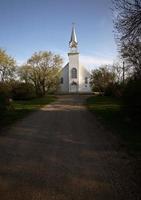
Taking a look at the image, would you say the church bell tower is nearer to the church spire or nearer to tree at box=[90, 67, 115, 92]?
the church spire

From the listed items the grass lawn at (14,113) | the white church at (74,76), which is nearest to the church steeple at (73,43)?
the white church at (74,76)

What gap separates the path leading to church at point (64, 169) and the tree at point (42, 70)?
5126cm

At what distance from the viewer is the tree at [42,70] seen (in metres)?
62.8

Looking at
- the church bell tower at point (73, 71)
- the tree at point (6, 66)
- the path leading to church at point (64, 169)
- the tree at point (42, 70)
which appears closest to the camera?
the path leading to church at point (64, 169)

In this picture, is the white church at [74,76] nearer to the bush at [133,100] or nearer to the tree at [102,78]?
the tree at [102,78]

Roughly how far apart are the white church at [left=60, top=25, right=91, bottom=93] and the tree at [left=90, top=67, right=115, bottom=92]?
19750 mm

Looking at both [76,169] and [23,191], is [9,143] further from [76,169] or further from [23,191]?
[23,191]

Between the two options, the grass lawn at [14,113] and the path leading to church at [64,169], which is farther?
the grass lawn at [14,113]

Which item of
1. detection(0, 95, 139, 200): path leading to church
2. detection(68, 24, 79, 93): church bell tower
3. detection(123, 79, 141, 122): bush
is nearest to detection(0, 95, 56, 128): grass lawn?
detection(0, 95, 139, 200): path leading to church

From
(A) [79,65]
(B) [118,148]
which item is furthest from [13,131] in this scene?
(A) [79,65]

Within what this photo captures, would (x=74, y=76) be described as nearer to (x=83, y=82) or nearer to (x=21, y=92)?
(x=83, y=82)

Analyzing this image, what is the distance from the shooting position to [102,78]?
58.1 metres

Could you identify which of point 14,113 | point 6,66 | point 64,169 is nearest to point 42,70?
point 6,66

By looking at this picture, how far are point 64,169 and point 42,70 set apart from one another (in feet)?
187
